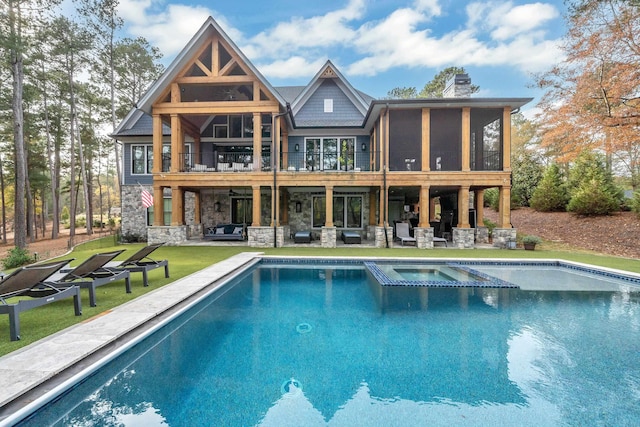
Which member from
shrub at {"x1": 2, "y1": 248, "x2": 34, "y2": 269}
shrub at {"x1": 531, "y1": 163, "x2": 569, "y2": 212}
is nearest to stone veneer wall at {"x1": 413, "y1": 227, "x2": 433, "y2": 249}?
shrub at {"x1": 531, "y1": 163, "x2": 569, "y2": 212}

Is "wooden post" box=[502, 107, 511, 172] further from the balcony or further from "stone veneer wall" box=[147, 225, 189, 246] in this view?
"stone veneer wall" box=[147, 225, 189, 246]

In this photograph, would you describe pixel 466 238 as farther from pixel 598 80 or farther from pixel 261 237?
pixel 598 80

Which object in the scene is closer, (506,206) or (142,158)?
(506,206)

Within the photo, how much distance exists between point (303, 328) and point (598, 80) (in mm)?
18053

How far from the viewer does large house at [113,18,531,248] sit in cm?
1351

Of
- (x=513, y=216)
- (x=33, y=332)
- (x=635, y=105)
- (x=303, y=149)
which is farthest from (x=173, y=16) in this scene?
(x=513, y=216)

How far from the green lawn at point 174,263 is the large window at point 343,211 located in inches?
173

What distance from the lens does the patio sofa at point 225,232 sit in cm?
1574

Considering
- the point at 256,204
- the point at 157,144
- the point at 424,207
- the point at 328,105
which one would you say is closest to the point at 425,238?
the point at 424,207

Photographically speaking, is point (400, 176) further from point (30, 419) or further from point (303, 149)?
point (30, 419)

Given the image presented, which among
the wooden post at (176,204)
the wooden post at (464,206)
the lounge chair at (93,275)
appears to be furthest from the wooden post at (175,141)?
the wooden post at (464,206)

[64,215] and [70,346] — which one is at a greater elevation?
[64,215]

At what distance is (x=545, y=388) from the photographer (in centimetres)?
349

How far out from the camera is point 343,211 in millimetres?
17875
